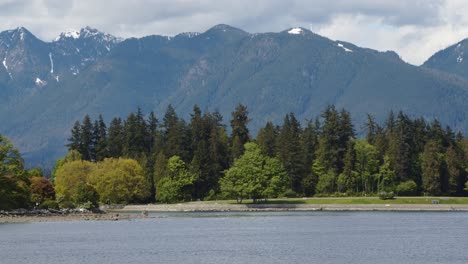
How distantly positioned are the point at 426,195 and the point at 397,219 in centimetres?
4093

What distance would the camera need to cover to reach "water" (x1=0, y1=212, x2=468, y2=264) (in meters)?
76.0

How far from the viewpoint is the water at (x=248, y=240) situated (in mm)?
76000

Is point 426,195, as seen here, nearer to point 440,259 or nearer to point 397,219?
point 397,219

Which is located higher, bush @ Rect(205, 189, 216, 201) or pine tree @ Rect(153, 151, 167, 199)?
pine tree @ Rect(153, 151, 167, 199)

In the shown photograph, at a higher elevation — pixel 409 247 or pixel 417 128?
pixel 417 128

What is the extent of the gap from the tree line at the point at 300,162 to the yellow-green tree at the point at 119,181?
117 inches

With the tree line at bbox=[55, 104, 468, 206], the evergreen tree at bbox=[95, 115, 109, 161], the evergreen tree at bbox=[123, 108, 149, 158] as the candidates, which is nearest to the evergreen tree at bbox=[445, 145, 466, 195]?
the tree line at bbox=[55, 104, 468, 206]

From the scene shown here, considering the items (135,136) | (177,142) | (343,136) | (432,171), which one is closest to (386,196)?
(432,171)

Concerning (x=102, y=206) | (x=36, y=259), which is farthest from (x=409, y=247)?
(x=102, y=206)

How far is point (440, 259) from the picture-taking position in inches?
2874

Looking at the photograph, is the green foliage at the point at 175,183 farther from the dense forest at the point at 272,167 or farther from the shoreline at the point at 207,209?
the shoreline at the point at 207,209

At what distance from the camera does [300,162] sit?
169 meters

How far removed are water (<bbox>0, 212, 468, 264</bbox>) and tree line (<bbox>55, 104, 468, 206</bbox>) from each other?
27.1m

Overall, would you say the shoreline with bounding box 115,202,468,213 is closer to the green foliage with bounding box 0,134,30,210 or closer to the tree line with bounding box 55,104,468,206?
the tree line with bounding box 55,104,468,206
